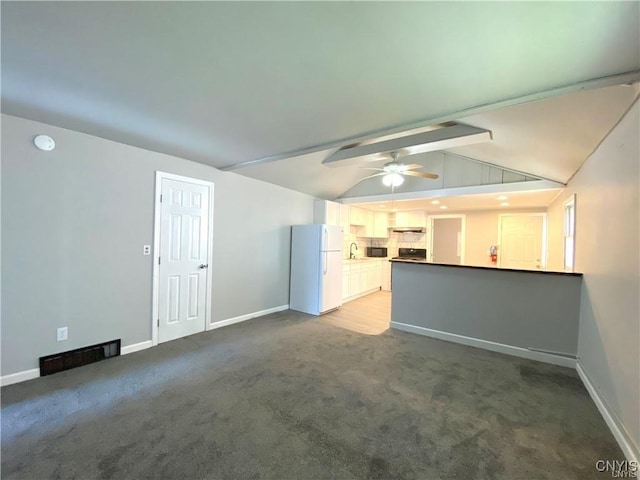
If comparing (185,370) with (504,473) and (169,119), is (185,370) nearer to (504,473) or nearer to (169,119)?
(169,119)

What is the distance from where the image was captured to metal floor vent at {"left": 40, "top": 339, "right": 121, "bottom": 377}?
2.67 m

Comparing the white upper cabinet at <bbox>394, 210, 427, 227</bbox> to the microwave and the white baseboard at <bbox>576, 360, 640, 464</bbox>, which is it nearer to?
the microwave

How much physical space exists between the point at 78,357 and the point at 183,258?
1471mm

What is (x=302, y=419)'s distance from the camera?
210 centimetres

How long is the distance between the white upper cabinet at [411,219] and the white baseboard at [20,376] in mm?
7016

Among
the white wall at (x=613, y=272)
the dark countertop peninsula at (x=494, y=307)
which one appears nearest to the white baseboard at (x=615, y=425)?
the white wall at (x=613, y=272)

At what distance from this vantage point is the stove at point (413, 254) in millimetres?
7273

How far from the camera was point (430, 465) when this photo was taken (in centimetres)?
169

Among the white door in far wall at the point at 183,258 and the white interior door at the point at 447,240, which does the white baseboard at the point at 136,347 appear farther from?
the white interior door at the point at 447,240

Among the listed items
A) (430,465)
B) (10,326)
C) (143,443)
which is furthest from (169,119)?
(430,465)

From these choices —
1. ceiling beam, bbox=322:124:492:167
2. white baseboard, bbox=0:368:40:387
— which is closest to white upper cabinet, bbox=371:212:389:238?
ceiling beam, bbox=322:124:492:167

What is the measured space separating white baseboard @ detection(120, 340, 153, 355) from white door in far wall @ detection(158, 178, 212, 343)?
0.47 feet

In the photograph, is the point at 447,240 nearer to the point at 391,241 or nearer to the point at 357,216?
the point at 391,241

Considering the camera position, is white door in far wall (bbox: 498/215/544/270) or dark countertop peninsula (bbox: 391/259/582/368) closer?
dark countertop peninsula (bbox: 391/259/582/368)
